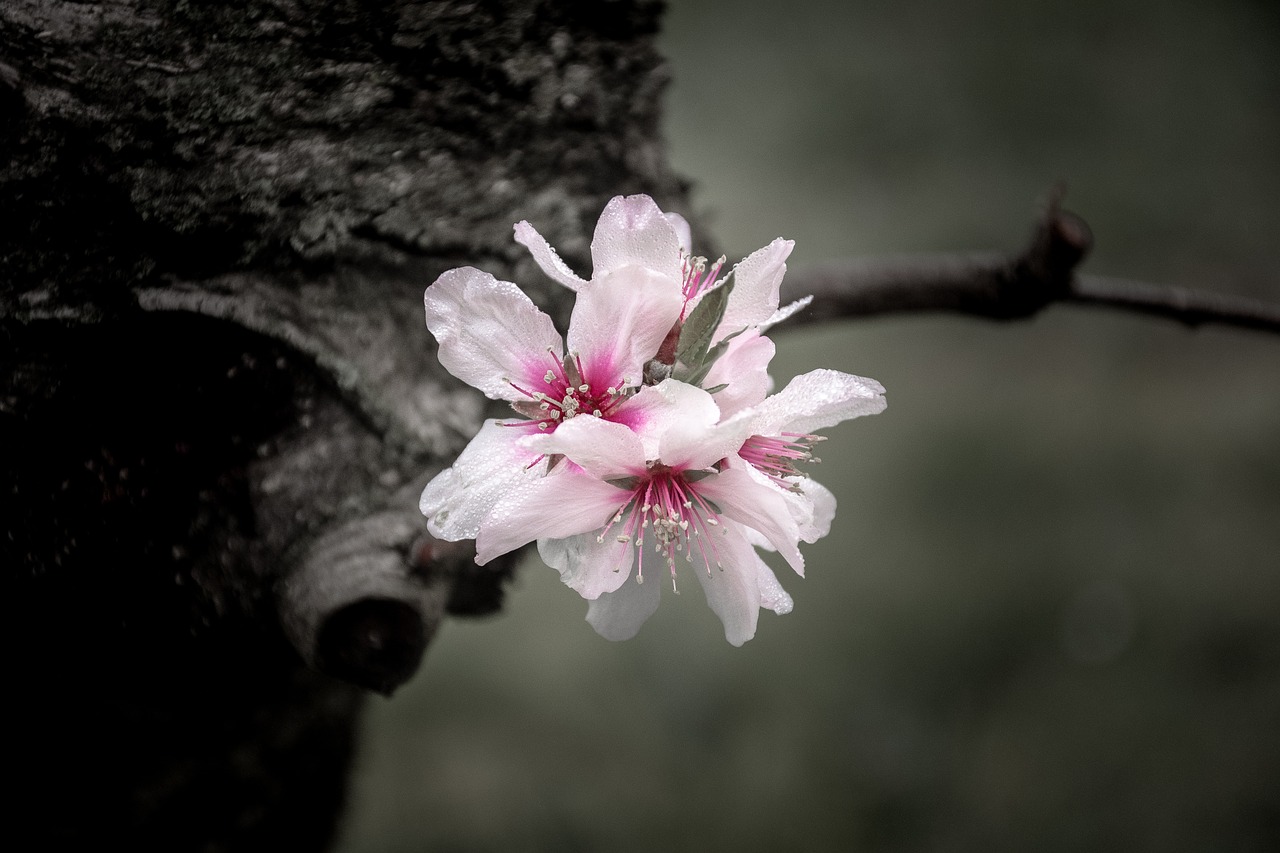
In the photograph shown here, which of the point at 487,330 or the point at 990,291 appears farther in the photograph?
the point at 990,291

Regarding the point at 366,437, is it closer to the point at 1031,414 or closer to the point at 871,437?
the point at 871,437

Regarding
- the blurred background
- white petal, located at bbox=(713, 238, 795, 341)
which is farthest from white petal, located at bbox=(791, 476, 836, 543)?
the blurred background

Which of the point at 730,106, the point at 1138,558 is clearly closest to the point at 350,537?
the point at 1138,558

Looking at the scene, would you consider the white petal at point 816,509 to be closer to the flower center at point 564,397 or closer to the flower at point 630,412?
the flower at point 630,412

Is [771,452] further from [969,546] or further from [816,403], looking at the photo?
[969,546]

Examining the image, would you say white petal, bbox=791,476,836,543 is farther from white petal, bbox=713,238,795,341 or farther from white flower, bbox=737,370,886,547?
white petal, bbox=713,238,795,341

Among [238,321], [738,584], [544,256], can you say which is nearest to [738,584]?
[738,584]

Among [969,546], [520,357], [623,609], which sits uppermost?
[520,357]
